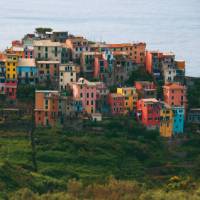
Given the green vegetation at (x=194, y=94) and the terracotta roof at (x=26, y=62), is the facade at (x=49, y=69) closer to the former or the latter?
the terracotta roof at (x=26, y=62)

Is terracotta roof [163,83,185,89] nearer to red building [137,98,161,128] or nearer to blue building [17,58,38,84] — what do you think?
red building [137,98,161,128]

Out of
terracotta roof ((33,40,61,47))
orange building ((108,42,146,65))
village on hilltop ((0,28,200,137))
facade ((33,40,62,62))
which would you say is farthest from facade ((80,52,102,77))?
orange building ((108,42,146,65))

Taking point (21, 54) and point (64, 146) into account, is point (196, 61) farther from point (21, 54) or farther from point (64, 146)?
point (64, 146)

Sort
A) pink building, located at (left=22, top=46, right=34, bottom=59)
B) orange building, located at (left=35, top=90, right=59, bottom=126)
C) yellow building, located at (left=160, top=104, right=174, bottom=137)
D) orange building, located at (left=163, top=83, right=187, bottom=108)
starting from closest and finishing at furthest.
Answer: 1. orange building, located at (left=35, top=90, right=59, bottom=126)
2. yellow building, located at (left=160, top=104, right=174, bottom=137)
3. orange building, located at (left=163, top=83, right=187, bottom=108)
4. pink building, located at (left=22, top=46, right=34, bottom=59)

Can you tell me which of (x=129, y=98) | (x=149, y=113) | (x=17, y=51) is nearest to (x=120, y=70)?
(x=129, y=98)

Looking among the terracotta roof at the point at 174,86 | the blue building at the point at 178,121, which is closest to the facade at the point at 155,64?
the terracotta roof at the point at 174,86

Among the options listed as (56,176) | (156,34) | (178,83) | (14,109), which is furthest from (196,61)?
(56,176)
